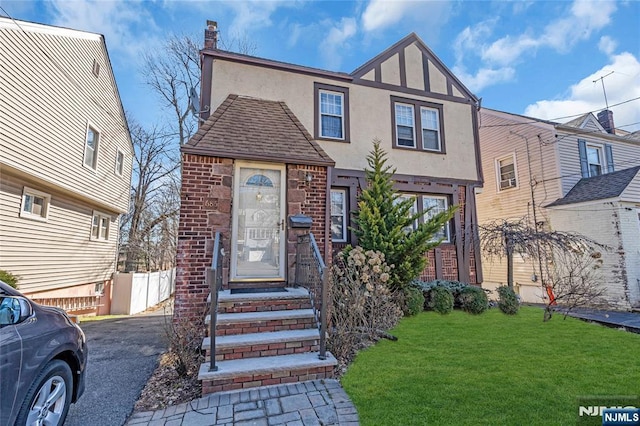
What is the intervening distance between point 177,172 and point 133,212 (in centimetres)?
335

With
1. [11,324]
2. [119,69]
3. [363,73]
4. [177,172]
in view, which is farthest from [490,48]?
[177,172]

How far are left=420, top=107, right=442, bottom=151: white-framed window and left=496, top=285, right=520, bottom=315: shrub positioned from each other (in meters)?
4.45

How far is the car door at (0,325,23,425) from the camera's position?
6.73ft

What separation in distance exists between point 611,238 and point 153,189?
21.2 metres

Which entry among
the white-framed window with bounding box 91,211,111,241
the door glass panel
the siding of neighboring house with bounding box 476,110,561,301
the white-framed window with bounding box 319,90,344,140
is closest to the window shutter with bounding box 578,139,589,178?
the siding of neighboring house with bounding box 476,110,561,301

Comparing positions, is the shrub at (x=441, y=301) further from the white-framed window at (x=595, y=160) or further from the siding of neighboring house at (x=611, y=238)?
the white-framed window at (x=595, y=160)

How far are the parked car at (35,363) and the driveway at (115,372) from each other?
471 mm

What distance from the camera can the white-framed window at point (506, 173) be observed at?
13062 millimetres

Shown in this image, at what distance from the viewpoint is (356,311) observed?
481 centimetres

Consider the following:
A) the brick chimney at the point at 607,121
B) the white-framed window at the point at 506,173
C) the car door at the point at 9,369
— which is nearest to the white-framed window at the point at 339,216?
the car door at the point at 9,369

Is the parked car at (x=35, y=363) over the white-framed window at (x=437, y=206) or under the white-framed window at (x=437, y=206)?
under

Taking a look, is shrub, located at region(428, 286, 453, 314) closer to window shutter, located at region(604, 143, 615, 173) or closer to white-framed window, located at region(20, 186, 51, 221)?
white-framed window, located at region(20, 186, 51, 221)

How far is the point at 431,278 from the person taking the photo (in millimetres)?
8688

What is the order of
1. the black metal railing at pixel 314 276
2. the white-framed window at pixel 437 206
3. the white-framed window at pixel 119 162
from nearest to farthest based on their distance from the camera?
1. the black metal railing at pixel 314 276
2. the white-framed window at pixel 437 206
3. the white-framed window at pixel 119 162
